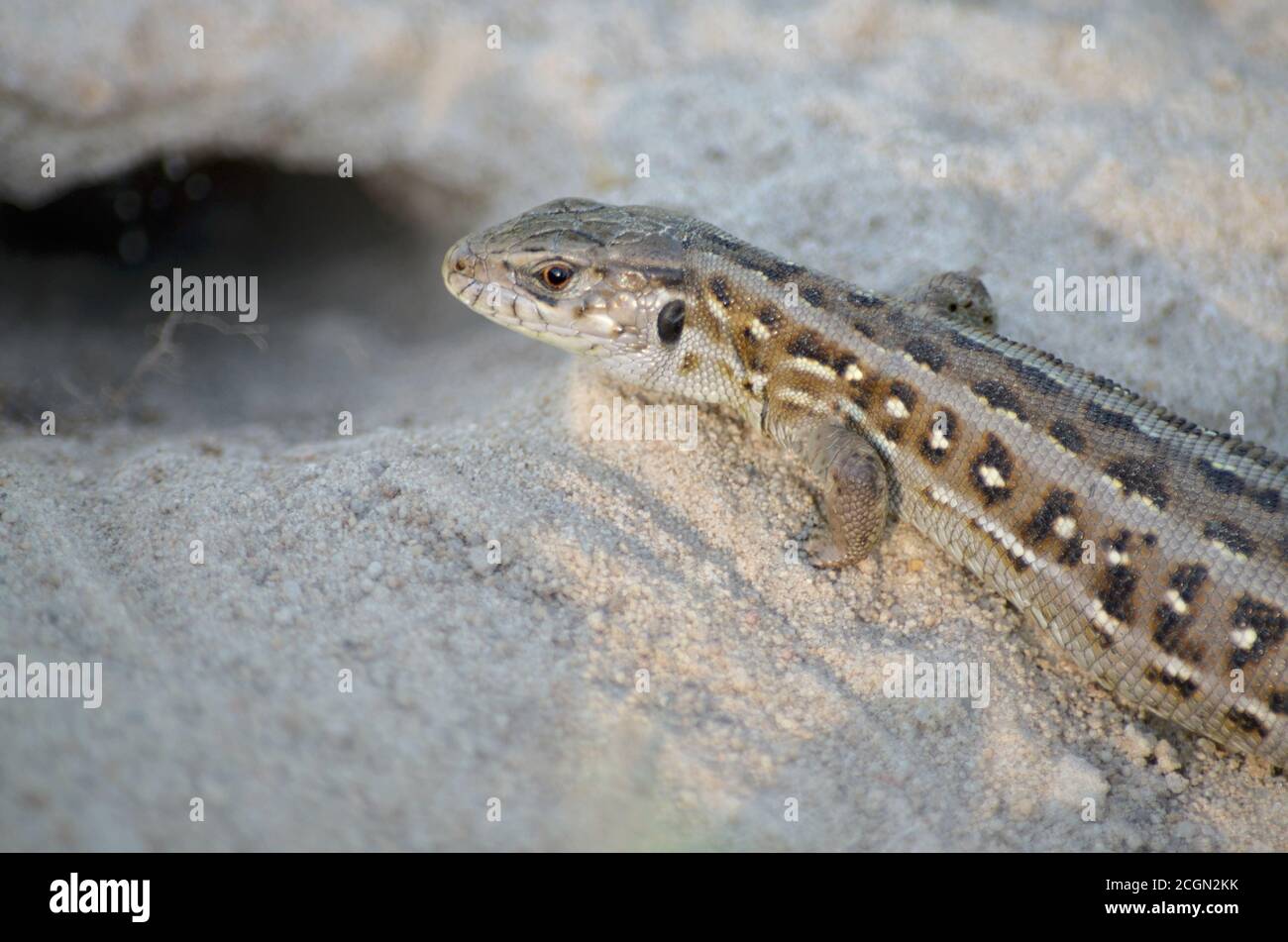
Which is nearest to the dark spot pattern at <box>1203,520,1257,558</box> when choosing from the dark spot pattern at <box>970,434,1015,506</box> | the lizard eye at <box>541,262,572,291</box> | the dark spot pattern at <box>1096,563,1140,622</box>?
the dark spot pattern at <box>1096,563,1140,622</box>

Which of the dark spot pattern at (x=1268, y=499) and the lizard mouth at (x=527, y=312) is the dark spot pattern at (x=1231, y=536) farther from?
the lizard mouth at (x=527, y=312)

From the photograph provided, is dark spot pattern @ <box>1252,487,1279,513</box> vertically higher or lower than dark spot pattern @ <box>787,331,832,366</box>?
lower

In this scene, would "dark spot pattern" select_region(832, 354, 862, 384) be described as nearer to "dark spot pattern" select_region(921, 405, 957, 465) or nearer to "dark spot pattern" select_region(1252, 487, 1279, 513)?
"dark spot pattern" select_region(921, 405, 957, 465)

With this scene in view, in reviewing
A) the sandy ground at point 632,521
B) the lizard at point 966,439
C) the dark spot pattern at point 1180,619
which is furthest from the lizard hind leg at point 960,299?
the dark spot pattern at point 1180,619

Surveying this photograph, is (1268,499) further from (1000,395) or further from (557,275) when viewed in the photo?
(557,275)
